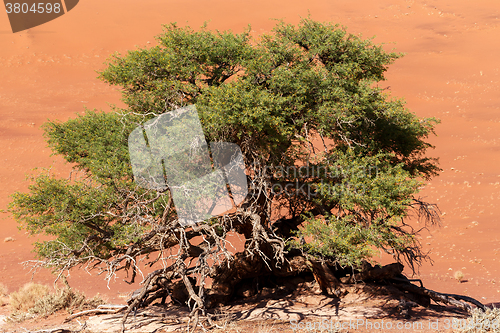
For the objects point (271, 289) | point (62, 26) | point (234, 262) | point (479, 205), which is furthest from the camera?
point (62, 26)

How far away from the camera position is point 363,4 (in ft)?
170

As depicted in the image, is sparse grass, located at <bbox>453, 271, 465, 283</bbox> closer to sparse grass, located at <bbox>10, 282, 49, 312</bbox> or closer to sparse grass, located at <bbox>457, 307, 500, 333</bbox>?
sparse grass, located at <bbox>457, 307, 500, 333</bbox>

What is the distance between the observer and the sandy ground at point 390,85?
669 inches

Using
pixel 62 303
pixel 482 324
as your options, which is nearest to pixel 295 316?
pixel 482 324

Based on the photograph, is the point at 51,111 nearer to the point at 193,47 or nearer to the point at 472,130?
the point at 193,47

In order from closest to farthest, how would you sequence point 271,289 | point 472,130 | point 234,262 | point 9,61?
point 234,262 → point 271,289 → point 472,130 → point 9,61

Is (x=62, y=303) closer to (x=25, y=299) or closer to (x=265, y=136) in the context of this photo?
(x=25, y=299)

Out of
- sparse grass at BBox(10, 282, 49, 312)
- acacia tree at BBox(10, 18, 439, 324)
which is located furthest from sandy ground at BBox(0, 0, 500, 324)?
sparse grass at BBox(10, 282, 49, 312)

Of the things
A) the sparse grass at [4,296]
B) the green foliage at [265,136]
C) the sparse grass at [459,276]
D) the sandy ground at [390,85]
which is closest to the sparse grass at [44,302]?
the sparse grass at [4,296]

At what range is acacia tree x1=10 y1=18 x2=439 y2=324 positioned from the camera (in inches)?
314

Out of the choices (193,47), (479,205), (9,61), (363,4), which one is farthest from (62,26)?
(479,205)

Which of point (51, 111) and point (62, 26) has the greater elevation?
point (62, 26)

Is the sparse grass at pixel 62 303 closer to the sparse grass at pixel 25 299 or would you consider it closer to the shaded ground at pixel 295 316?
the sparse grass at pixel 25 299

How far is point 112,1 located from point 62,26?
10440 millimetres
